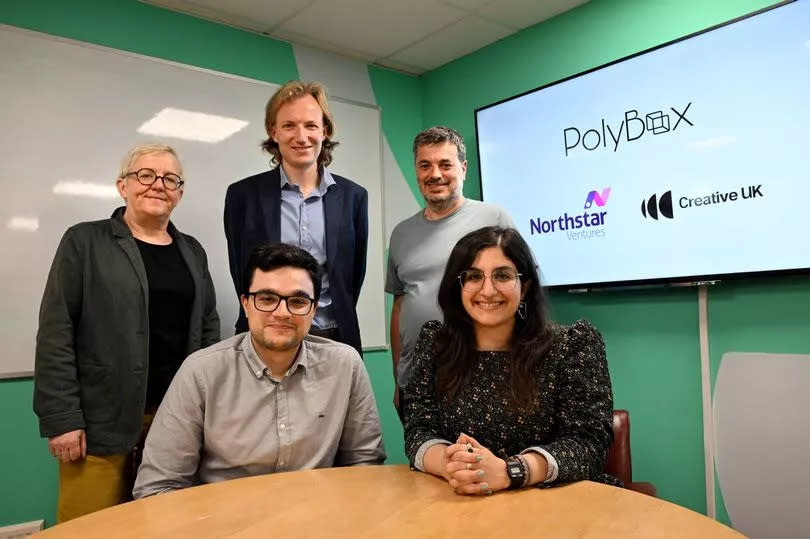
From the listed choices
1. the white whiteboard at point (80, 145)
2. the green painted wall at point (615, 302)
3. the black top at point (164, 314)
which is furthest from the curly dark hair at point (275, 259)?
the green painted wall at point (615, 302)

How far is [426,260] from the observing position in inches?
98.9

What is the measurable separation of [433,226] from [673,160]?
3.70ft

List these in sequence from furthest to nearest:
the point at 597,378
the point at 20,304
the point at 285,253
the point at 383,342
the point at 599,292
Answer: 1. the point at 383,342
2. the point at 599,292
3. the point at 20,304
4. the point at 285,253
5. the point at 597,378

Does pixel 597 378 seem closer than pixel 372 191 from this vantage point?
Yes

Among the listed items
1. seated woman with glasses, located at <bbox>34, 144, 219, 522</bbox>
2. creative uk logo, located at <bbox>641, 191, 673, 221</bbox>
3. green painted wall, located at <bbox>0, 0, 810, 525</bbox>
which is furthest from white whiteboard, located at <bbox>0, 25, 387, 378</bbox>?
creative uk logo, located at <bbox>641, 191, 673, 221</bbox>

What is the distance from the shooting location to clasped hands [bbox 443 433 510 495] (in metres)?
1.29

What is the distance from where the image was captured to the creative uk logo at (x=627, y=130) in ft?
8.73

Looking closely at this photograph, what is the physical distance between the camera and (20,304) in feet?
8.73

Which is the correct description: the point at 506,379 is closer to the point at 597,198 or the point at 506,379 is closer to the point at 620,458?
the point at 620,458

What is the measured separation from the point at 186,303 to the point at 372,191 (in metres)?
1.85

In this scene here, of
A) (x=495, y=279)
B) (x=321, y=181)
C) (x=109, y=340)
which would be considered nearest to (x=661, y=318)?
(x=495, y=279)

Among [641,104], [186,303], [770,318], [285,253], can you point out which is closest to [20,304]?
[186,303]

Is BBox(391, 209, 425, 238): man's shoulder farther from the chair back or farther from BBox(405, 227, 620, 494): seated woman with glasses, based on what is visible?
the chair back

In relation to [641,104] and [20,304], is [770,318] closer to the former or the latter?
[641,104]
